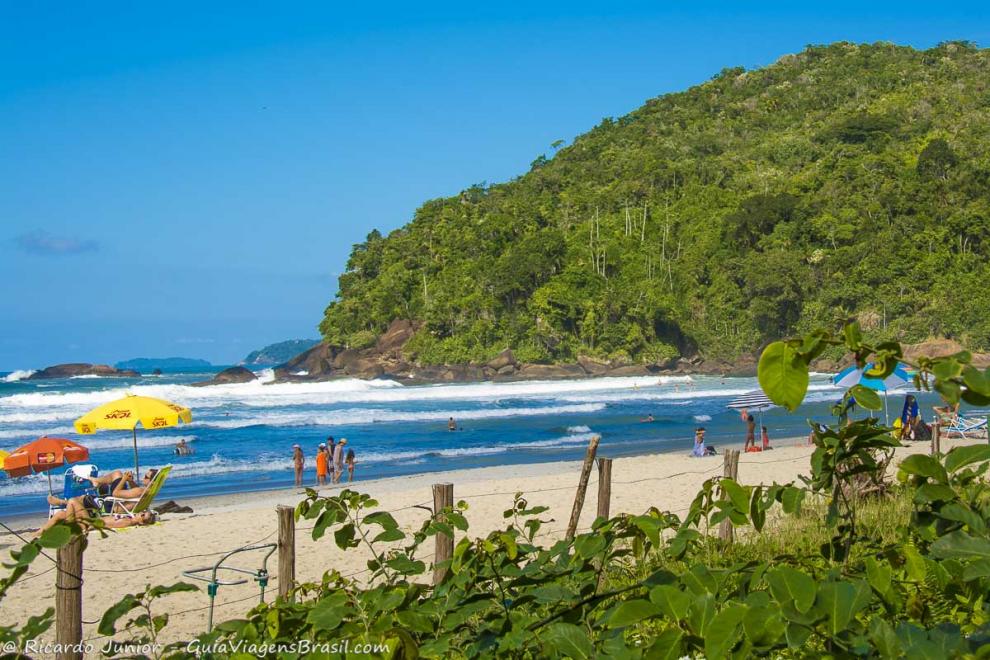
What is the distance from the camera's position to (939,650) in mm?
912

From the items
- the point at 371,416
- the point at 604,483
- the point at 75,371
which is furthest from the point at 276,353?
the point at 604,483

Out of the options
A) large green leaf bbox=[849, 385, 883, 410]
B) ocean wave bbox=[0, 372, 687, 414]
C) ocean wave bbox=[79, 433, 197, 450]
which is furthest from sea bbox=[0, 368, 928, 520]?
large green leaf bbox=[849, 385, 883, 410]

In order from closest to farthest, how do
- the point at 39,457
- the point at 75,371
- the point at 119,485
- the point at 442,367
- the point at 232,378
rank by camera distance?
the point at 119,485
the point at 39,457
the point at 442,367
the point at 232,378
the point at 75,371

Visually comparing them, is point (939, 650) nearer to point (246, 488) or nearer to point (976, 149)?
point (246, 488)

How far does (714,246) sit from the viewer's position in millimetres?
67250

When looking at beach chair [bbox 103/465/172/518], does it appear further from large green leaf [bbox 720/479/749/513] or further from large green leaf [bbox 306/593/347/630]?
large green leaf [bbox 720/479/749/513]

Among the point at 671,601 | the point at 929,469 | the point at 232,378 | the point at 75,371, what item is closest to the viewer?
the point at 671,601

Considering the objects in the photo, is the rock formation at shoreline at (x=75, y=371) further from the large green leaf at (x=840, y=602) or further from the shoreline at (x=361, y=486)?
the large green leaf at (x=840, y=602)

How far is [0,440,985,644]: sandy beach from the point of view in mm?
7355

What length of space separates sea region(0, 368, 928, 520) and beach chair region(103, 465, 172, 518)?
3755 millimetres

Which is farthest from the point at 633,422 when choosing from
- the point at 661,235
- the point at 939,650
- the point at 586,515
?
the point at 661,235

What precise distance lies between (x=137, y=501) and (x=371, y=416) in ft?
71.0

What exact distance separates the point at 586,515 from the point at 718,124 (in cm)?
9016

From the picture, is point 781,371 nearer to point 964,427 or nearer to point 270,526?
point 270,526
